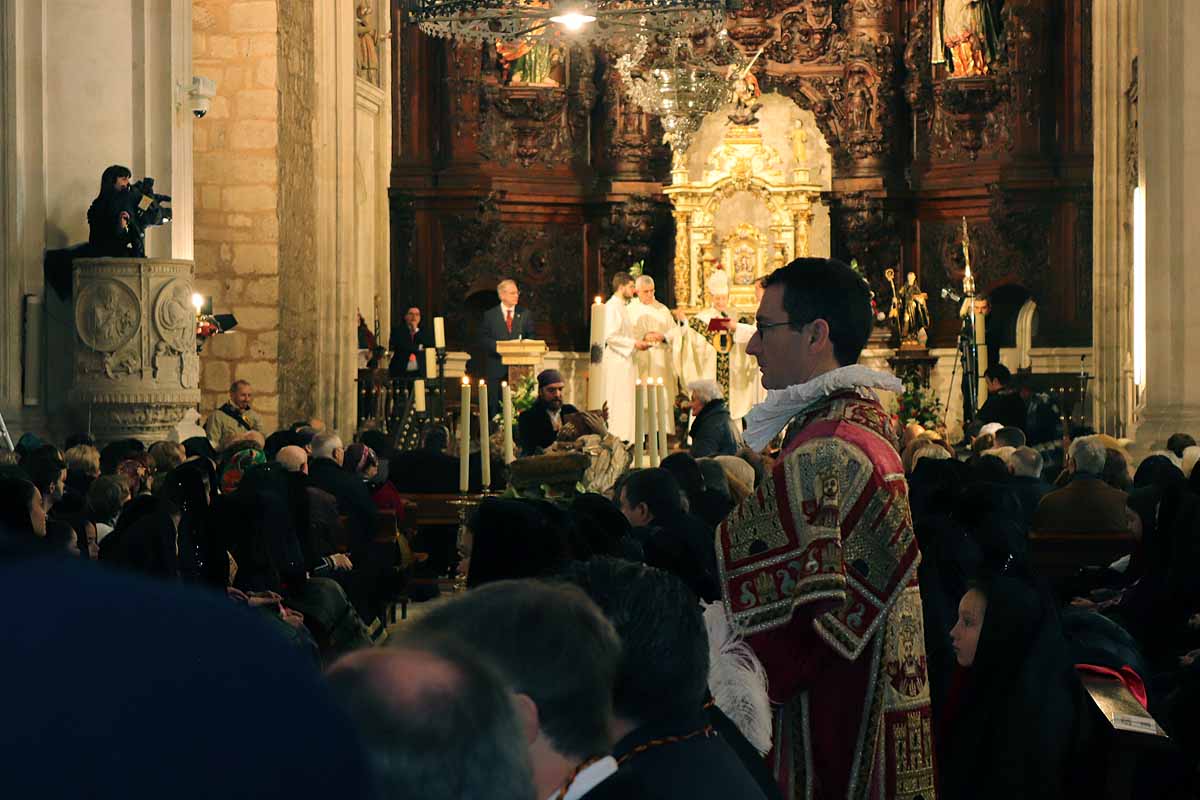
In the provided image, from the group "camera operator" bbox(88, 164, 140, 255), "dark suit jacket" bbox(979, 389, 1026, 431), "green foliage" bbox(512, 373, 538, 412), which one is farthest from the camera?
"green foliage" bbox(512, 373, 538, 412)

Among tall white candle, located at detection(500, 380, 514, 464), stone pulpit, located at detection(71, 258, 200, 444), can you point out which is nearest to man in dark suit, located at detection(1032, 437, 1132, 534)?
tall white candle, located at detection(500, 380, 514, 464)

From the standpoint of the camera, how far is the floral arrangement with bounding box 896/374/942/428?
23.3 meters

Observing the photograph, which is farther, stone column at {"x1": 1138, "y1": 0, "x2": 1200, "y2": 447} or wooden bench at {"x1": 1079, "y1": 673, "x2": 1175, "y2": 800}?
stone column at {"x1": 1138, "y1": 0, "x2": 1200, "y2": 447}

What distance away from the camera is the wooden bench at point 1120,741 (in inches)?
161

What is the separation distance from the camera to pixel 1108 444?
11.8 m

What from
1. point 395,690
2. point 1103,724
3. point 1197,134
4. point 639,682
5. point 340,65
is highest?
point 340,65

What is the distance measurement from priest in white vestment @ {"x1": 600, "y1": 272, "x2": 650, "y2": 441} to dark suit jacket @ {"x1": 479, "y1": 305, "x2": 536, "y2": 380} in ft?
8.19

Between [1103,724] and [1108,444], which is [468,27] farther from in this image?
[1103,724]

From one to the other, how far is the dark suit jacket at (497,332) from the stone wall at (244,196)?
5.22 meters

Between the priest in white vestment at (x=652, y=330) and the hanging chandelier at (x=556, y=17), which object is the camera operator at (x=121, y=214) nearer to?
the hanging chandelier at (x=556, y=17)

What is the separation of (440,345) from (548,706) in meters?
20.0

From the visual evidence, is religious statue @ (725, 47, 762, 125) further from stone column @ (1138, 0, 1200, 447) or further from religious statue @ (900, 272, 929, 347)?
stone column @ (1138, 0, 1200, 447)

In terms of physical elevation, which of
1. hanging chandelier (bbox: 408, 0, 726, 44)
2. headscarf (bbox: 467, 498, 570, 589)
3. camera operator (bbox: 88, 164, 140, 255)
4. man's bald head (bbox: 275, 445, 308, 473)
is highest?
hanging chandelier (bbox: 408, 0, 726, 44)

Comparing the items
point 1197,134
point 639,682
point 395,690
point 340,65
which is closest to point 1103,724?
point 639,682
